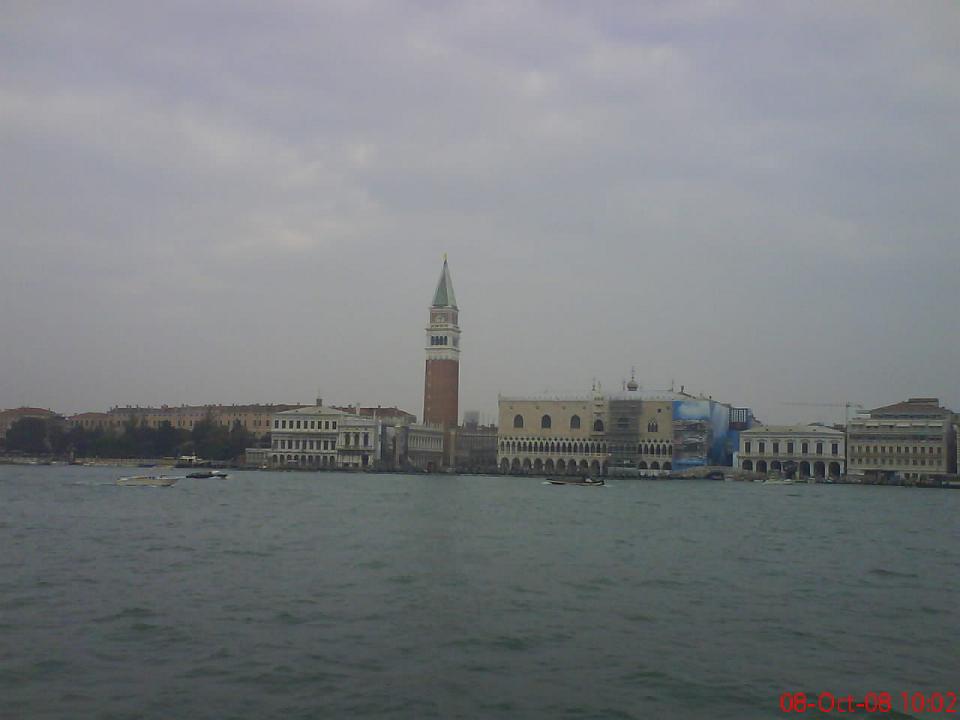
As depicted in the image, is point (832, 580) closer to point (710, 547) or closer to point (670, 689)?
point (710, 547)

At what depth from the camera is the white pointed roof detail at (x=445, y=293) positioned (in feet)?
302

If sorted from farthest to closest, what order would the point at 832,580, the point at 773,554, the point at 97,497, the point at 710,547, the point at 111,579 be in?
the point at 97,497, the point at 710,547, the point at 773,554, the point at 832,580, the point at 111,579

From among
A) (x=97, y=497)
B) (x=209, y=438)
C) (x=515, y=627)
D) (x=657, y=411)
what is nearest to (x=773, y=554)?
(x=515, y=627)

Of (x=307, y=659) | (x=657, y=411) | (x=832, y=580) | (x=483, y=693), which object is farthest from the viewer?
(x=657, y=411)

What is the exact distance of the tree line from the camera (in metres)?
84.8

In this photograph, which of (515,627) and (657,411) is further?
(657,411)

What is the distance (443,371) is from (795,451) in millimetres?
29688

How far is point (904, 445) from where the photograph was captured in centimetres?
7456

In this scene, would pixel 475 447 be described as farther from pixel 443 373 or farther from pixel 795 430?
pixel 795 430

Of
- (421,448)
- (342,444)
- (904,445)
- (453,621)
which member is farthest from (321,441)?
(453,621)

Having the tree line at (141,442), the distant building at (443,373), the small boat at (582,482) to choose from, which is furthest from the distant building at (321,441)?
the small boat at (582,482)

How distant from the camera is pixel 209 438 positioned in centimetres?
8481

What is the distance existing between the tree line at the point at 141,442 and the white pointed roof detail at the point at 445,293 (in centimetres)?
1996

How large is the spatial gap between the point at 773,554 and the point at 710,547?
1.68m
